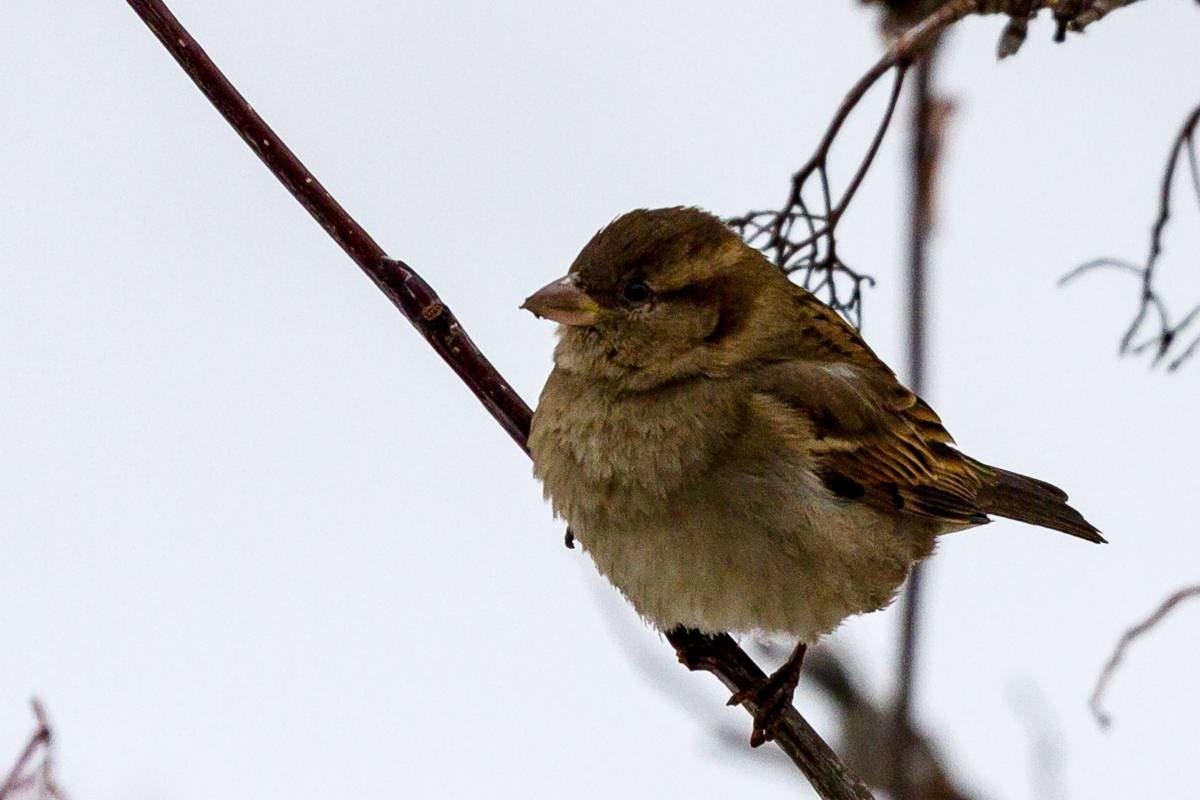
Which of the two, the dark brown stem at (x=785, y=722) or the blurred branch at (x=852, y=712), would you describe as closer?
the dark brown stem at (x=785, y=722)

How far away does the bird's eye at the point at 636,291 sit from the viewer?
3.99 metres

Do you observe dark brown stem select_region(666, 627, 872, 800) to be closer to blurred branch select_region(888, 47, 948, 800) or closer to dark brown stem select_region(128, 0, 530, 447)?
blurred branch select_region(888, 47, 948, 800)

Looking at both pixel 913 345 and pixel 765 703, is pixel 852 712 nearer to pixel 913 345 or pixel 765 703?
pixel 765 703

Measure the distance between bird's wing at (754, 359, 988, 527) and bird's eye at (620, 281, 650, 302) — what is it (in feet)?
1.20

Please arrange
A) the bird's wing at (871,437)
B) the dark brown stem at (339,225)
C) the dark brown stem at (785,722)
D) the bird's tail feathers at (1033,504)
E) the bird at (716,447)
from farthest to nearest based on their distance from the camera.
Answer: the bird's tail feathers at (1033,504) → the bird's wing at (871,437) → the bird at (716,447) → the dark brown stem at (785,722) → the dark brown stem at (339,225)

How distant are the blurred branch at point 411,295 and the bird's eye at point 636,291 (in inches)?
17.0

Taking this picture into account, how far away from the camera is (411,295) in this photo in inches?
124

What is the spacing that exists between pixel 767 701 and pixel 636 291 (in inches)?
41.6

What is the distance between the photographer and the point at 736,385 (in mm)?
4074

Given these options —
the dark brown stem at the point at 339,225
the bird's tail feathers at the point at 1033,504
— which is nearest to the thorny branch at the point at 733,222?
the dark brown stem at the point at 339,225

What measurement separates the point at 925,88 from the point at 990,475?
211 cm

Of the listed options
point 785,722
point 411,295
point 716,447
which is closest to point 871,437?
point 716,447

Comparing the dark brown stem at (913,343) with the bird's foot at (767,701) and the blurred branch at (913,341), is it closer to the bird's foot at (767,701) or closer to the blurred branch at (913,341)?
the blurred branch at (913,341)

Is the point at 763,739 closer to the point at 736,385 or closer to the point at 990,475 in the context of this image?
the point at 736,385
